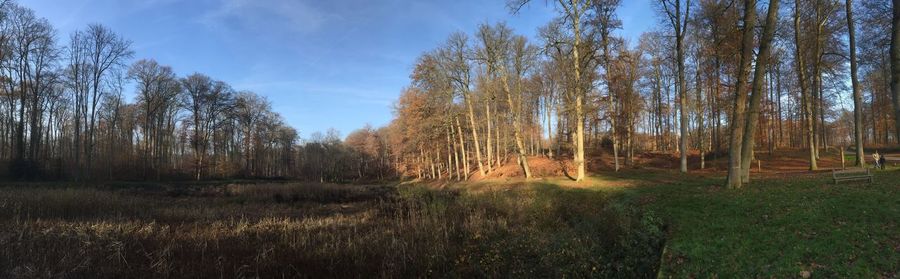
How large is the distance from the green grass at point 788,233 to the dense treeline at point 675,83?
11.1ft

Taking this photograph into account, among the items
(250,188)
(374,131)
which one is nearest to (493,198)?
(250,188)

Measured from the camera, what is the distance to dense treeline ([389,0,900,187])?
55.9 ft

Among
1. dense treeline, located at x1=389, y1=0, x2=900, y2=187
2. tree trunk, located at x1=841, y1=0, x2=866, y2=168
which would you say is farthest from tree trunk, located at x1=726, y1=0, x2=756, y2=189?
tree trunk, located at x1=841, y1=0, x2=866, y2=168

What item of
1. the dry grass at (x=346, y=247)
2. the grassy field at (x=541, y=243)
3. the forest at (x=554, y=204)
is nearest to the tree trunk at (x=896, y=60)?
the forest at (x=554, y=204)

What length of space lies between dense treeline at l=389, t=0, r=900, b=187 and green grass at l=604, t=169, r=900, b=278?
3375 mm

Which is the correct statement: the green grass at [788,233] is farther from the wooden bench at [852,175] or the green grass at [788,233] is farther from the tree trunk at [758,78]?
the tree trunk at [758,78]

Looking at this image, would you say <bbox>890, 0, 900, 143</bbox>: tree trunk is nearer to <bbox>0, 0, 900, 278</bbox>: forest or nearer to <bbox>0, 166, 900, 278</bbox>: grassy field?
<bbox>0, 0, 900, 278</bbox>: forest

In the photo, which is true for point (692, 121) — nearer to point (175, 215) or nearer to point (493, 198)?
point (493, 198)

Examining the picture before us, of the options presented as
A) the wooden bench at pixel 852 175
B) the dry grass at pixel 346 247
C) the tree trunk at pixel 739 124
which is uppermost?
the tree trunk at pixel 739 124

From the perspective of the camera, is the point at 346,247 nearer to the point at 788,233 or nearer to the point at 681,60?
the point at 788,233

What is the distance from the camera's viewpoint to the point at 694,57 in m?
29.8

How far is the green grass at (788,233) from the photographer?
607 cm

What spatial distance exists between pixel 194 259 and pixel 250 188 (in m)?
20.6

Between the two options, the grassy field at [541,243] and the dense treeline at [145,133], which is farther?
the dense treeline at [145,133]
